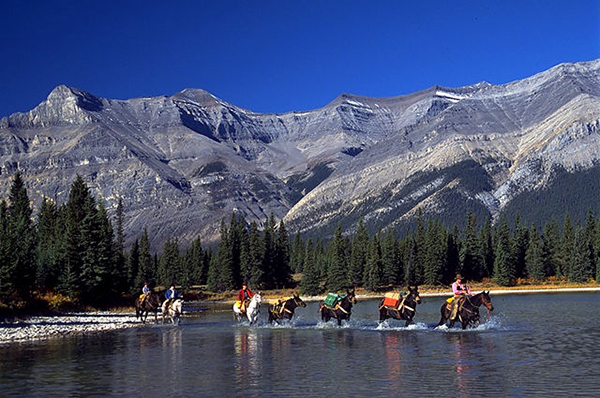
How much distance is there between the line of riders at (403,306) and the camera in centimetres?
4538

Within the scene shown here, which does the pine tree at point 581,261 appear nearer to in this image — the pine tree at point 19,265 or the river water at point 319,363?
the river water at point 319,363

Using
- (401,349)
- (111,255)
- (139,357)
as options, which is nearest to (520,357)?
(401,349)

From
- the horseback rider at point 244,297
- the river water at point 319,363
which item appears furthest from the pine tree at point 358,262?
the river water at point 319,363

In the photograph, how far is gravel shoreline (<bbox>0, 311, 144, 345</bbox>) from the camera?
46.5m

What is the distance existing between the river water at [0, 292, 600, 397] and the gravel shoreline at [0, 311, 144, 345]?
299 centimetres

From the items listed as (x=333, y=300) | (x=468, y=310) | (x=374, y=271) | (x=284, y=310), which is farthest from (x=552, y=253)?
(x=468, y=310)

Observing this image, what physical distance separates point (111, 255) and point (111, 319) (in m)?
21.0

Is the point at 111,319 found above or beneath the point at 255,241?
beneath

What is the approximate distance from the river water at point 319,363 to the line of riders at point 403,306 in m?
A: 1.16

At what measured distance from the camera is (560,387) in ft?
78.6

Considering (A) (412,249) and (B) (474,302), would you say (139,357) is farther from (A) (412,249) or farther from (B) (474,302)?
(A) (412,249)

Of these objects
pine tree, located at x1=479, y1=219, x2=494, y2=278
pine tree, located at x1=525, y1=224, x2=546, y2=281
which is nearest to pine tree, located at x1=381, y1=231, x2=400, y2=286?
pine tree, located at x1=479, y1=219, x2=494, y2=278

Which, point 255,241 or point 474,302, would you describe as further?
point 255,241

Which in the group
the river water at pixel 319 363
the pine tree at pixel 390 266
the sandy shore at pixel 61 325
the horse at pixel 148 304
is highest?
the pine tree at pixel 390 266
